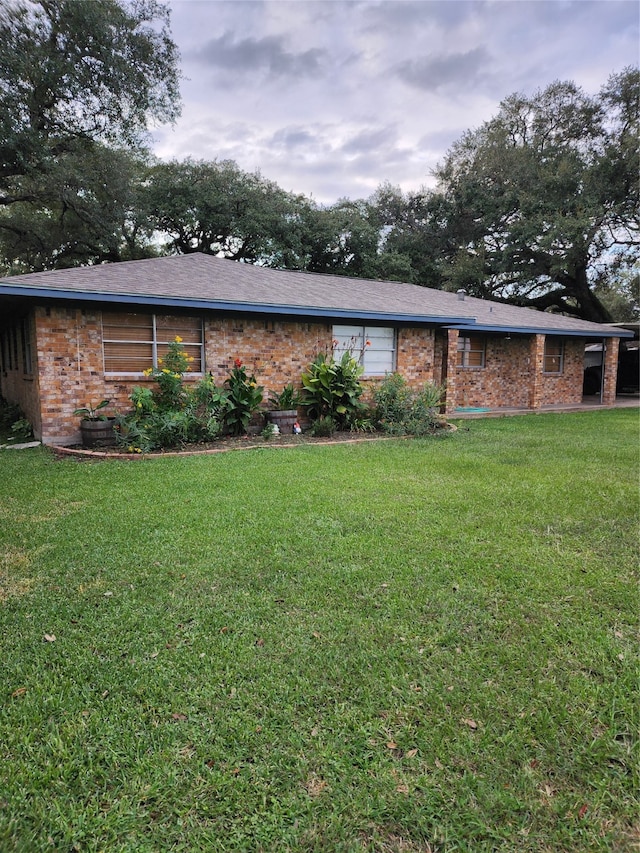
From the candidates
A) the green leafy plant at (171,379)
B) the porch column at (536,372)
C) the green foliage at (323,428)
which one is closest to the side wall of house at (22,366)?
the green leafy plant at (171,379)

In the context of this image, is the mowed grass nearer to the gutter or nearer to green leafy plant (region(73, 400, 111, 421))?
green leafy plant (region(73, 400, 111, 421))

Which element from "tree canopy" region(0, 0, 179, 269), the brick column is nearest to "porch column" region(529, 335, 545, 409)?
the brick column

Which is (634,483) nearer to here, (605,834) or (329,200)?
(605,834)

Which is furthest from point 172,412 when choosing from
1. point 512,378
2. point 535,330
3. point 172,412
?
A: point 512,378

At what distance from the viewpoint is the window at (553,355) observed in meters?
16.4

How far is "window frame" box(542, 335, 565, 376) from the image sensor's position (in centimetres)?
1630

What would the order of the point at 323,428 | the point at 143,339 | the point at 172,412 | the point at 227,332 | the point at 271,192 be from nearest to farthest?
the point at 172,412 < the point at 143,339 < the point at 323,428 < the point at 227,332 < the point at 271,192

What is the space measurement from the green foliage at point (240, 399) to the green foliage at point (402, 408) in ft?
8.82

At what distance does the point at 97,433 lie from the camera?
8.08m

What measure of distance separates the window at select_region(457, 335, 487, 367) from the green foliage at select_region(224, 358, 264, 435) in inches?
306

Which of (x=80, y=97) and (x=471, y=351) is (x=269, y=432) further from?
(x=80, y=97)

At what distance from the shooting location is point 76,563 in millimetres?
3705

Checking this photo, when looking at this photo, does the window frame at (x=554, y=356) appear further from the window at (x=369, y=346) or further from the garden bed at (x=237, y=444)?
the garden bed at (x=237, y=444)

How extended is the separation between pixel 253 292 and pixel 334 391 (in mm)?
2610
